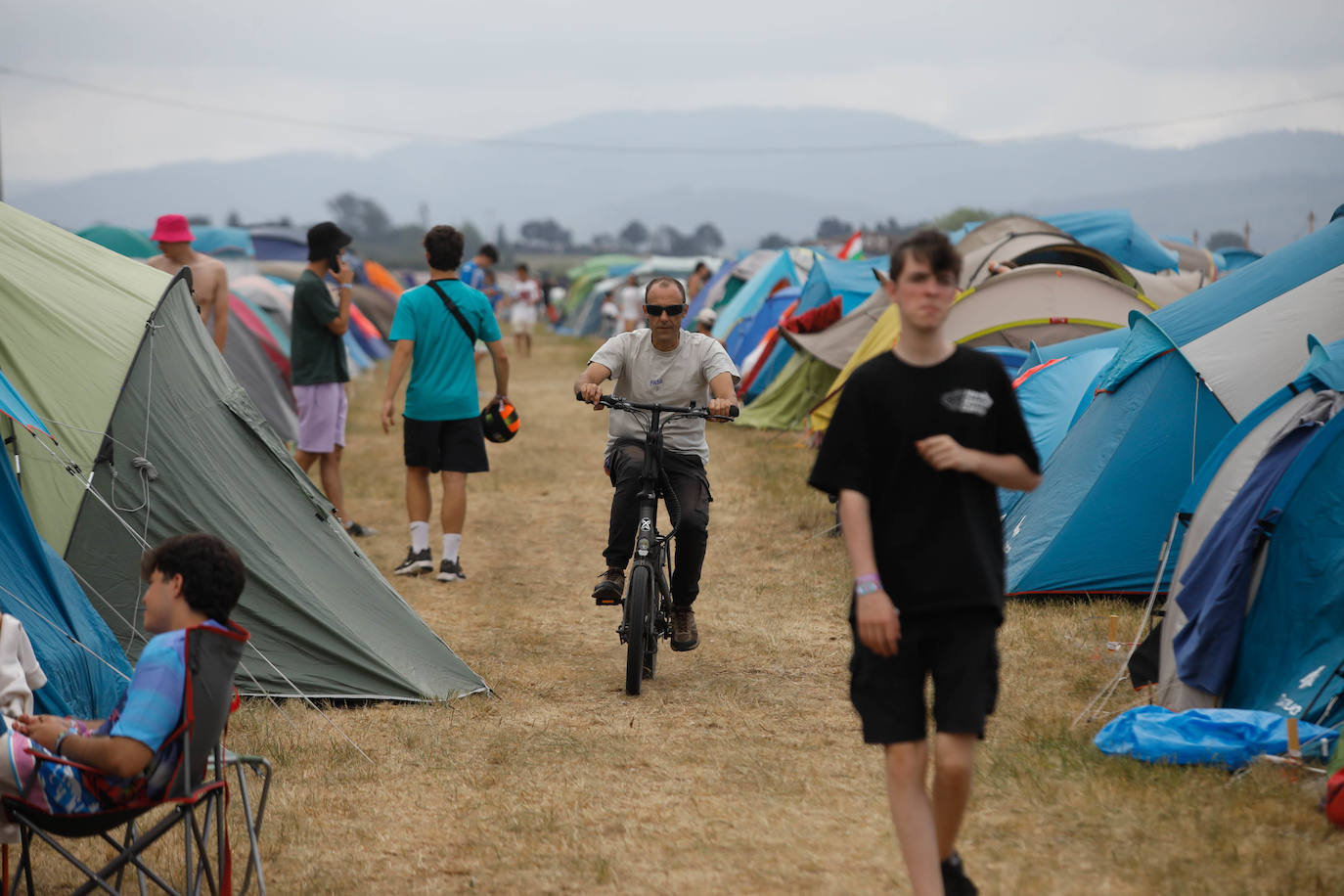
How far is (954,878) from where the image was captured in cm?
340

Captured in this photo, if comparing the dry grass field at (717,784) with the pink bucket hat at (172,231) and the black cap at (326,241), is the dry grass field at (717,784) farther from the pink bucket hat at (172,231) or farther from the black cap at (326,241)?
the pink bucket hat at (172,231)

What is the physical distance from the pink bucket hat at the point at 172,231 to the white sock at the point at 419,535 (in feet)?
7.53

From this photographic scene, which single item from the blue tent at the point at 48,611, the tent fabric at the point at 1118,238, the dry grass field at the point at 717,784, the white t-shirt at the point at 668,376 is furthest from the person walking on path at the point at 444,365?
the tent fabric at the point at 1118,238

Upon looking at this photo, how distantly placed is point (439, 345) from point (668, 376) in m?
2.26

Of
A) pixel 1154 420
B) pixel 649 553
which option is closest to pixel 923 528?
pixel 649 553

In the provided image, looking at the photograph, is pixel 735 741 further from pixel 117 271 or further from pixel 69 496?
pixel 117 271

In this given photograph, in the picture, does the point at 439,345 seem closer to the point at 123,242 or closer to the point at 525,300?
the point at 123,242

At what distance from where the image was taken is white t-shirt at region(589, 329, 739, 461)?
5.90 meters

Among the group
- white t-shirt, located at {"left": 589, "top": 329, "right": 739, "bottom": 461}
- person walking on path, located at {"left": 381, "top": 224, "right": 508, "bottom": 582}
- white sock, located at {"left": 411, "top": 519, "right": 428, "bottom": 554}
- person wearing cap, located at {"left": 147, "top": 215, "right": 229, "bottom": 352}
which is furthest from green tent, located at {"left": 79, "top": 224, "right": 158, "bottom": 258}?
white t-shirt, located at {"left": 589, "top": 329, "right": 739, "bottom": 461}

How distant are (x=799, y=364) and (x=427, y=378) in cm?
820

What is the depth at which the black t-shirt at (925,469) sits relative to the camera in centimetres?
319

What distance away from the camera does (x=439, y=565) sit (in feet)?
27.7

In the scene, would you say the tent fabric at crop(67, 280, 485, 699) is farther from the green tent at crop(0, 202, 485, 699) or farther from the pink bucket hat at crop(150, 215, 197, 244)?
the pink bucket hat at crop(150, 215, 197, 244)

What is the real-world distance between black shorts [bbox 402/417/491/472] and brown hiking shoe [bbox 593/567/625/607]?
6.60 feet
